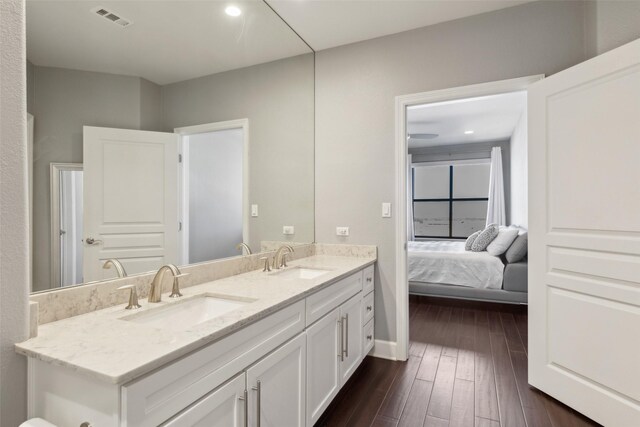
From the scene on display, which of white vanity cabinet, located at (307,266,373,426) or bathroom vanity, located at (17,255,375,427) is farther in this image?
white vanity cabinet, located at (307,266,373,426)

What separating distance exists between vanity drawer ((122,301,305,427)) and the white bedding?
3240mm

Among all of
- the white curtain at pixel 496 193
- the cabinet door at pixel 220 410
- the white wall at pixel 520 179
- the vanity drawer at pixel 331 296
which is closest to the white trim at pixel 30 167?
the cabinet door at pixel 220 410

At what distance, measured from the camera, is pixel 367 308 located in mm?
2561

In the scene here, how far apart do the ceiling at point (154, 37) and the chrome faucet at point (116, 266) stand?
2.50 ft

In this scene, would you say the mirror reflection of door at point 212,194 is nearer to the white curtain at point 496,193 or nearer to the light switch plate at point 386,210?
the light switch plate at point 386,210

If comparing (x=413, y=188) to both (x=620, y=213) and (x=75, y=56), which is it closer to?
(x=620, y=213)

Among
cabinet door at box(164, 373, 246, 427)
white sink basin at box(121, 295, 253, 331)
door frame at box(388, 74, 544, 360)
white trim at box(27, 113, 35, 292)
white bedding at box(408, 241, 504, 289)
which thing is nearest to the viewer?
cabinet door at box(164, 373, 246, 427)

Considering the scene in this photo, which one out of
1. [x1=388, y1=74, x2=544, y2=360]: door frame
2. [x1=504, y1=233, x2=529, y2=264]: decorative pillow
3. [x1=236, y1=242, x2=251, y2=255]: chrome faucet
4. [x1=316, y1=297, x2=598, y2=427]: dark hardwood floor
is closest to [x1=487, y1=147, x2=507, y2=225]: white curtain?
[x1=504, y1=233, x2=529, y2=264]: decorative pillow

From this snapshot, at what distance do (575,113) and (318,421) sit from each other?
2.32 meters

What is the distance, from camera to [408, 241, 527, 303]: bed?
3.85 metres

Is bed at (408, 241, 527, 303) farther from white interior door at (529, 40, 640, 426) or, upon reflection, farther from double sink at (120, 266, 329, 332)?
double sink at (120, 266, 329, 332)

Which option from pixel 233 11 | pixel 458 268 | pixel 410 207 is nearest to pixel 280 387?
pixel 233 11

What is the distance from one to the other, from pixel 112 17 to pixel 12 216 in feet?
2.90

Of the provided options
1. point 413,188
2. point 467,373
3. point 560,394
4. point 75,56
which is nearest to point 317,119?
point 75,56
